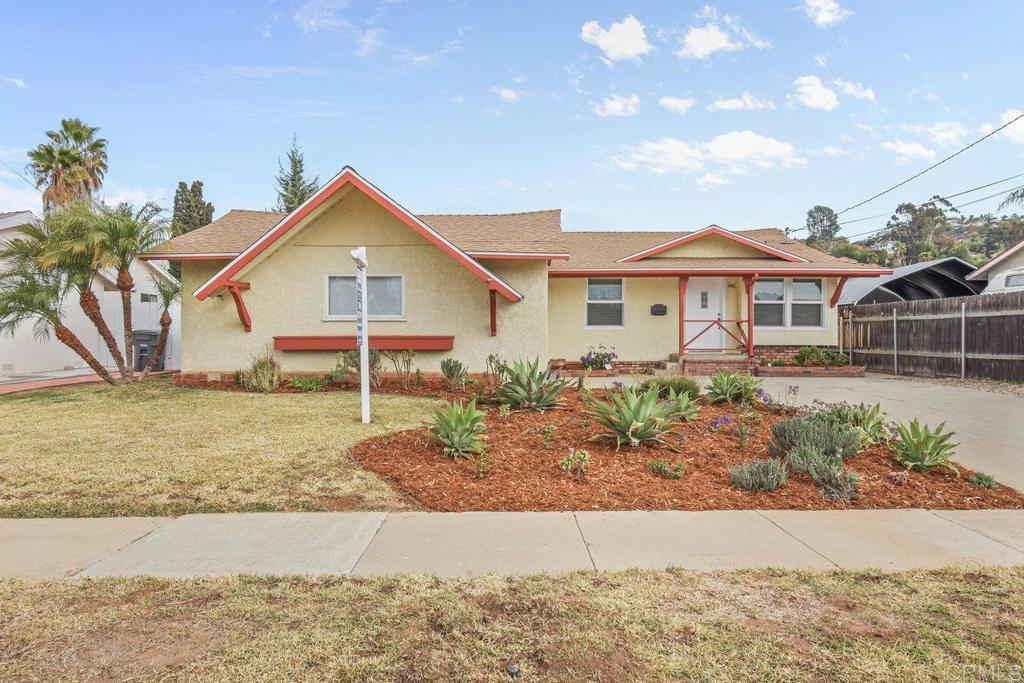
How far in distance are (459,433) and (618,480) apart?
180cm

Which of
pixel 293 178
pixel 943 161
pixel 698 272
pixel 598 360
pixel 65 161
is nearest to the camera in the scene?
pixel 598 360

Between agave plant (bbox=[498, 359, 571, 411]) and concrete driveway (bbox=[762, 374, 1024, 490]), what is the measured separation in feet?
14.8

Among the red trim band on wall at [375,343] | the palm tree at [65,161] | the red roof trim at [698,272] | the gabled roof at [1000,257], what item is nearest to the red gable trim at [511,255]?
the red trim band on wall at [375,343]

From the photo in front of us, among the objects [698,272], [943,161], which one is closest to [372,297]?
[698,272]

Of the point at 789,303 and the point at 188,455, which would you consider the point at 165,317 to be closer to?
the point at 188,455

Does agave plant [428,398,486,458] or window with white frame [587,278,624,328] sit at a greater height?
window with white frame [587,278,624,328]

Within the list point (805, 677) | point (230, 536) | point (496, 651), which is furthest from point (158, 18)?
point (805, 677)

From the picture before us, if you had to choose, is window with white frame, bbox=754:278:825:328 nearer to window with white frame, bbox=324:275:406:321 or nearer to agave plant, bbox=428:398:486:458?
window with white frame, bbox=324:275:406:321

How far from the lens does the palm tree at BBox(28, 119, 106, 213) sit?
81.7 feet

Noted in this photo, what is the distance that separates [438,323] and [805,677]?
1086 cm

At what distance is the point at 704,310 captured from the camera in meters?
16.8

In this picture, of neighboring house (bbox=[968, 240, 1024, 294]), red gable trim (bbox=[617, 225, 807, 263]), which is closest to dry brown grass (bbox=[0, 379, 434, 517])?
red gable trim (bbox=[617, 225, 807, 263])

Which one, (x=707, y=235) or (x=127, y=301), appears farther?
(x=707, y=235)

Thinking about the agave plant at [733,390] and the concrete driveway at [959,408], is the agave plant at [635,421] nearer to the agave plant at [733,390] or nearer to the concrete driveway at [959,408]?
the agave plant at [733,390]
